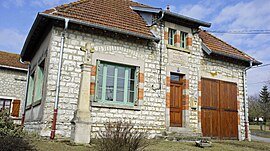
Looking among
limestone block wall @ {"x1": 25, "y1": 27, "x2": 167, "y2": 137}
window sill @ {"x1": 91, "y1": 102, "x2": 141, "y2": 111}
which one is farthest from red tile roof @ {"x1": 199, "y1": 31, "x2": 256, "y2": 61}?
window sill @ {"x1": 91, "y1": 102, "x2": 141, "y2": 111}

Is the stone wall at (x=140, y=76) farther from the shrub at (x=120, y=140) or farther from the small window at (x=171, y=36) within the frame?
the shrub at (x=120, y=140)

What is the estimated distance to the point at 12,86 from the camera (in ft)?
54.7

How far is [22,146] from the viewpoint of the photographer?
5.74m

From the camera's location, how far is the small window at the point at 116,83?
9219 mm

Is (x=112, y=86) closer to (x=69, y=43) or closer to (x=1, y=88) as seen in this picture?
(x=69, y=43)

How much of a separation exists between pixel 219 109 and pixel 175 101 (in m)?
2.58

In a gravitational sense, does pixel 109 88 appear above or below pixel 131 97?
above

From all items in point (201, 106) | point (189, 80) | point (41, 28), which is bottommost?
point (201, 106)

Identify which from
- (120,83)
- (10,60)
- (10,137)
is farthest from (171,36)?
(10,60)

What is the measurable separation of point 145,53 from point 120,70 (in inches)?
52.3

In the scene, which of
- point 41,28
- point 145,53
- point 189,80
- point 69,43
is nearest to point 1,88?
point 41,28

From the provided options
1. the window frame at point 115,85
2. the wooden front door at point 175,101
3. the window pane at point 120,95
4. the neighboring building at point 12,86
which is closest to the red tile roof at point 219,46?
the wooden front door at point 175,101

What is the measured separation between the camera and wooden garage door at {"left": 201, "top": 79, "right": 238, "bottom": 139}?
37.9 feet

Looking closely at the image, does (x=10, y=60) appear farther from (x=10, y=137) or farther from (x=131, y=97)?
(x=10, y=137)
